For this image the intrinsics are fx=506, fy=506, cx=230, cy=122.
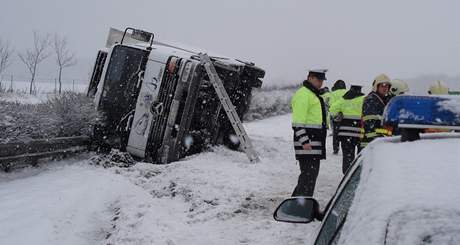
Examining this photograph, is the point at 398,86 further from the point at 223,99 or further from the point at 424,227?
the point at 424,227

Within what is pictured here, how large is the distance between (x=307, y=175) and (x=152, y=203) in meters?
2.00

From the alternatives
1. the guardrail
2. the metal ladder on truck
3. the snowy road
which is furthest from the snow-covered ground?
the metal ladder on truck

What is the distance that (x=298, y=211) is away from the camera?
2.45m

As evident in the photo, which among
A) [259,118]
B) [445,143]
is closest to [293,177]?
[445,143]

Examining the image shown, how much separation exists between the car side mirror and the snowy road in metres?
2.78

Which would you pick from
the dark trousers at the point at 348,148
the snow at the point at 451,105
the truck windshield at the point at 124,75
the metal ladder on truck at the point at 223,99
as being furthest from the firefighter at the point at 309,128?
the truck windshield at the point at 124,75

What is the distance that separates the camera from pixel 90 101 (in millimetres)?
9766

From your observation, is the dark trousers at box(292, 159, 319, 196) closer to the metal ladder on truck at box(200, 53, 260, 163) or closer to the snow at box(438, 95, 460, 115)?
the metal ladder on truck at box(200, 53, 260, 163)

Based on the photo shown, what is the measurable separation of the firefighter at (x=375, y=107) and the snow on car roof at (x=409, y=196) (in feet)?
17.1

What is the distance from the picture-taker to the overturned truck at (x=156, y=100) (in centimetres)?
903

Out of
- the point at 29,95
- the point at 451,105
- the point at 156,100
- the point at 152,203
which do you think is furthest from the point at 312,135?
the point at 29,95

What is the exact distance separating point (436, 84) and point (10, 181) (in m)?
6.25

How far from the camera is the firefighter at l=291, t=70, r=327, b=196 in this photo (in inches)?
232

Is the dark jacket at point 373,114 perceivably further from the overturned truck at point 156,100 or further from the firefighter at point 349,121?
the overturned truck at point 156,100
